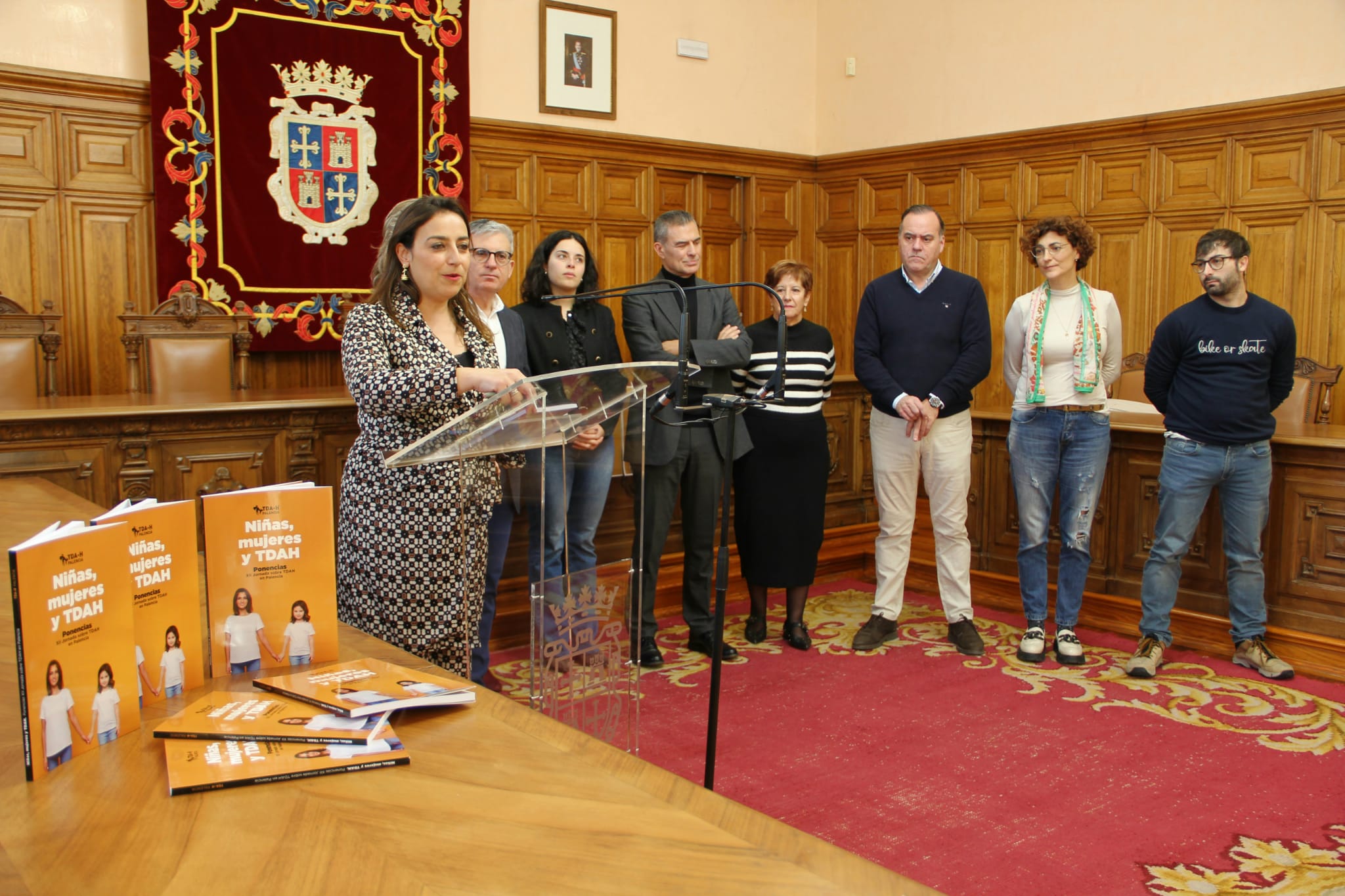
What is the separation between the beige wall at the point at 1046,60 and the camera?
5.97m

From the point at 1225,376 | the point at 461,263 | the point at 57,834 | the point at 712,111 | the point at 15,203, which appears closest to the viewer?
the point at 57,834

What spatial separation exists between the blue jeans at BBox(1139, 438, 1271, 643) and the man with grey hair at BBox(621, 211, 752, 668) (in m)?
1.58

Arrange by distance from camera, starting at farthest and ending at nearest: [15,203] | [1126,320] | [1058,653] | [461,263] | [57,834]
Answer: [1126,320] → [15,203] → [1058,653] → [461,263] → [57,834]

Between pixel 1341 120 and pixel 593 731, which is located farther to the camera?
pixel 1341 120

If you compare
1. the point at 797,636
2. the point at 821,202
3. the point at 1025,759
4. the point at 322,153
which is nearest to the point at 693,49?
the point at 821,202

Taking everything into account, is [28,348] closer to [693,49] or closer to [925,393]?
[925,393]

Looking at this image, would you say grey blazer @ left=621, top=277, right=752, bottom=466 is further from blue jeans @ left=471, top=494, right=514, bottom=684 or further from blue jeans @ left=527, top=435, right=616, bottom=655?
blue jeans @ left=527, top=435, right=616, bottom=655

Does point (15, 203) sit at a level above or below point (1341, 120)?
below

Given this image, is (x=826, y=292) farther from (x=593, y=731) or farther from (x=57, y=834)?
(x=57, y=834)

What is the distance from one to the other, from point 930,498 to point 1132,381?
A: 213cm

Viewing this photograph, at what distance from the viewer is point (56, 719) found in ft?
4.22

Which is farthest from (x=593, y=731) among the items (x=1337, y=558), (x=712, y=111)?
(x=712, y=111)

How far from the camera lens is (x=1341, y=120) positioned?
5762 millimetres

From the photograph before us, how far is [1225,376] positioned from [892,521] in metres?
1.31
